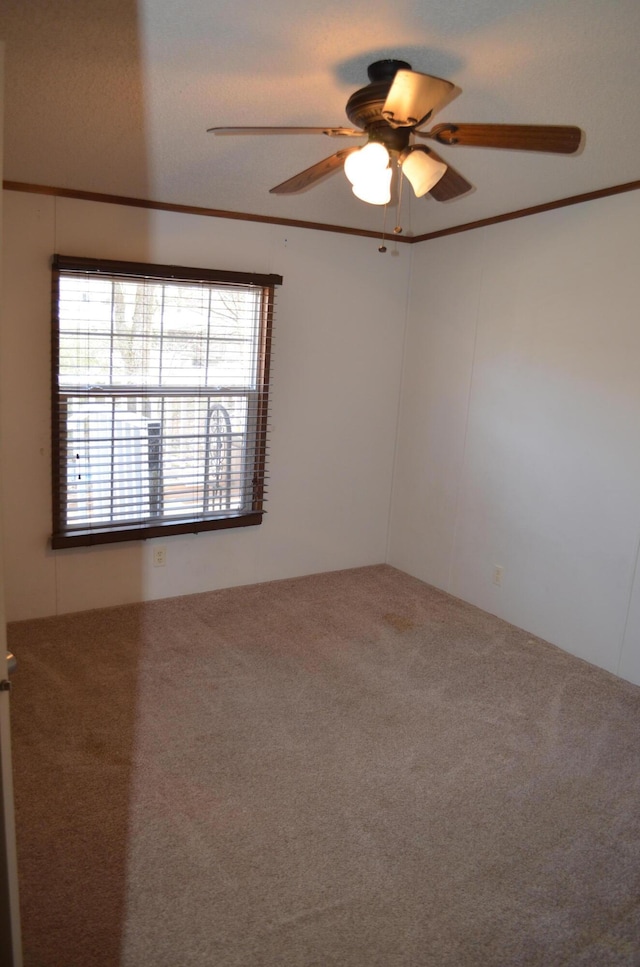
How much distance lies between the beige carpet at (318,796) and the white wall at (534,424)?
13.6 inches

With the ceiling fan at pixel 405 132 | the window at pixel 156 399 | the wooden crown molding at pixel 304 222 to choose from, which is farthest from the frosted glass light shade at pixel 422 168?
the window at pixel 156 399

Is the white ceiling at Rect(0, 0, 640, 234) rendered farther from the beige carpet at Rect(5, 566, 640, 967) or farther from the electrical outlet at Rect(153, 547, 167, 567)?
the beige carpet at Rect(5, 566, 640, 967)

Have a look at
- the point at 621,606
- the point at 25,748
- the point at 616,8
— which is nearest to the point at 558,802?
the point at 621,606

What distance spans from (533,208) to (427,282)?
0.95 m

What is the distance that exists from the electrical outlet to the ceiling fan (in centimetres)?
242

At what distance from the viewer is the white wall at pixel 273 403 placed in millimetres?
3418

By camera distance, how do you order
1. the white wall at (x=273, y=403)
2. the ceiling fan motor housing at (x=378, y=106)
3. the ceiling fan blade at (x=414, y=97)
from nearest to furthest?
the ceiling fan blade at (x=414, y=97), the ceiling fan motor housing at (x=378, y=106), the white wall at (x=273, y=403)

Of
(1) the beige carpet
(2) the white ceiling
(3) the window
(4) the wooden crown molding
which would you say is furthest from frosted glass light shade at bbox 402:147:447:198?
(1) the beige carpet

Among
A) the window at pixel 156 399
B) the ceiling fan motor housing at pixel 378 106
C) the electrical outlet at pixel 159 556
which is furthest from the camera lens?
the electrical outlet at pixel 159 556

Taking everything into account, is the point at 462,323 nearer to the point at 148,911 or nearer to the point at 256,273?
the point at 256,273

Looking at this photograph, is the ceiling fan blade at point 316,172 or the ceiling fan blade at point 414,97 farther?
the ceiling fan blade at point 316,172

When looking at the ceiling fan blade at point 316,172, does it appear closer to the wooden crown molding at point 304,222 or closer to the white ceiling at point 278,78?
the white ceiling at point 278,78

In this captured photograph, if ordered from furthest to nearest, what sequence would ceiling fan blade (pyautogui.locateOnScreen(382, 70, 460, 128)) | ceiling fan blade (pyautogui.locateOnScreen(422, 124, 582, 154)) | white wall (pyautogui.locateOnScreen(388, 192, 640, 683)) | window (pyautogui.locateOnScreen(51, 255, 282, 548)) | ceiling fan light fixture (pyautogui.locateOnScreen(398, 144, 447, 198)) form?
window (pyautogui.locateOnScreen(51, 255, 282, 548)), white wall (pyautogui.locateOnScreen(388, 192, 640, 683)), ceiling fan light fixture (pyautogui.locateOnScreen(398, 144, 447, 198)), ceiling fan blade (pyautogui.locateOnScreen(422, 124, 582, 154)), ceiling fan blade (pyautogui.locateOnScreen(382, 70, 460, 128))

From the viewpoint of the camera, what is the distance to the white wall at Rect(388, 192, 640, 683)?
322 cm
